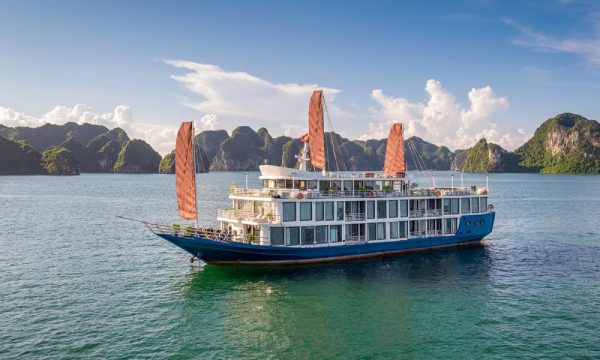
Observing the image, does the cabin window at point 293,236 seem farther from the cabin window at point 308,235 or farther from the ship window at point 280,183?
the ship window at point 280,183

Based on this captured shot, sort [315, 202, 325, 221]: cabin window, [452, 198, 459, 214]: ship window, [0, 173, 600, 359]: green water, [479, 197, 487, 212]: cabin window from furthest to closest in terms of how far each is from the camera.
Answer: [479, 197, 487, 212]: cabin window → [452, 198, 459, 214]: ship window → [315, 202, 325, 221]: cabin window → [0, 173, 600, 359]: green water

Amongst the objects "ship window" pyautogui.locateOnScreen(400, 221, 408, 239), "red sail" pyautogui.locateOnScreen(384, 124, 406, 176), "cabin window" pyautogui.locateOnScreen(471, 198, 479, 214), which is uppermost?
"red sail" pyautogui.locateOnScreen(384, 124, 406, 176)

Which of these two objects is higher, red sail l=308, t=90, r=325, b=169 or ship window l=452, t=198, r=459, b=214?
red sail l=308, t=90, r=325, b=169

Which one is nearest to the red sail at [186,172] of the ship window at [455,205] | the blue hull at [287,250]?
the blue hull at [287,250]

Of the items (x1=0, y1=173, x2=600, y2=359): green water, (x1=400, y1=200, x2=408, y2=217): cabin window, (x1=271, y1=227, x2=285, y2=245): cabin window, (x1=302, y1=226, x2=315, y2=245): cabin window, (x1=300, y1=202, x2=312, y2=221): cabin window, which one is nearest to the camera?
Answer: (x1=0, y1=173, x2=600, y2=359): green water

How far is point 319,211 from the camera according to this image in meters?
39.5

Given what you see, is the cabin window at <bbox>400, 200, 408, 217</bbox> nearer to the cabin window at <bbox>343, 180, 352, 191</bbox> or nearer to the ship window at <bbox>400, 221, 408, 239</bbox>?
the ship window at <bbox>400, 221, 408, 239</bbox>

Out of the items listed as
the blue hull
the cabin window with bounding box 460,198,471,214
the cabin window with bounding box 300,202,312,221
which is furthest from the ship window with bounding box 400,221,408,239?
the cabin window with bounding box 300,202,312,221

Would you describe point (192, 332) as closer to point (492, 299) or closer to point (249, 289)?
point (249, 289)

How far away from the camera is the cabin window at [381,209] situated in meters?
Result: 42.7

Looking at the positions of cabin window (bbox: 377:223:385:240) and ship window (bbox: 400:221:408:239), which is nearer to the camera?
cabin window (bbox: 377:223:385:240)

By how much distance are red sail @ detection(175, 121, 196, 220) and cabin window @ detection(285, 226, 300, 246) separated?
27.3 ft

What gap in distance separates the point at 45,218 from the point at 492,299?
71.0 metres

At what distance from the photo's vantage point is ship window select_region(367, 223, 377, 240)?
4212 cm
